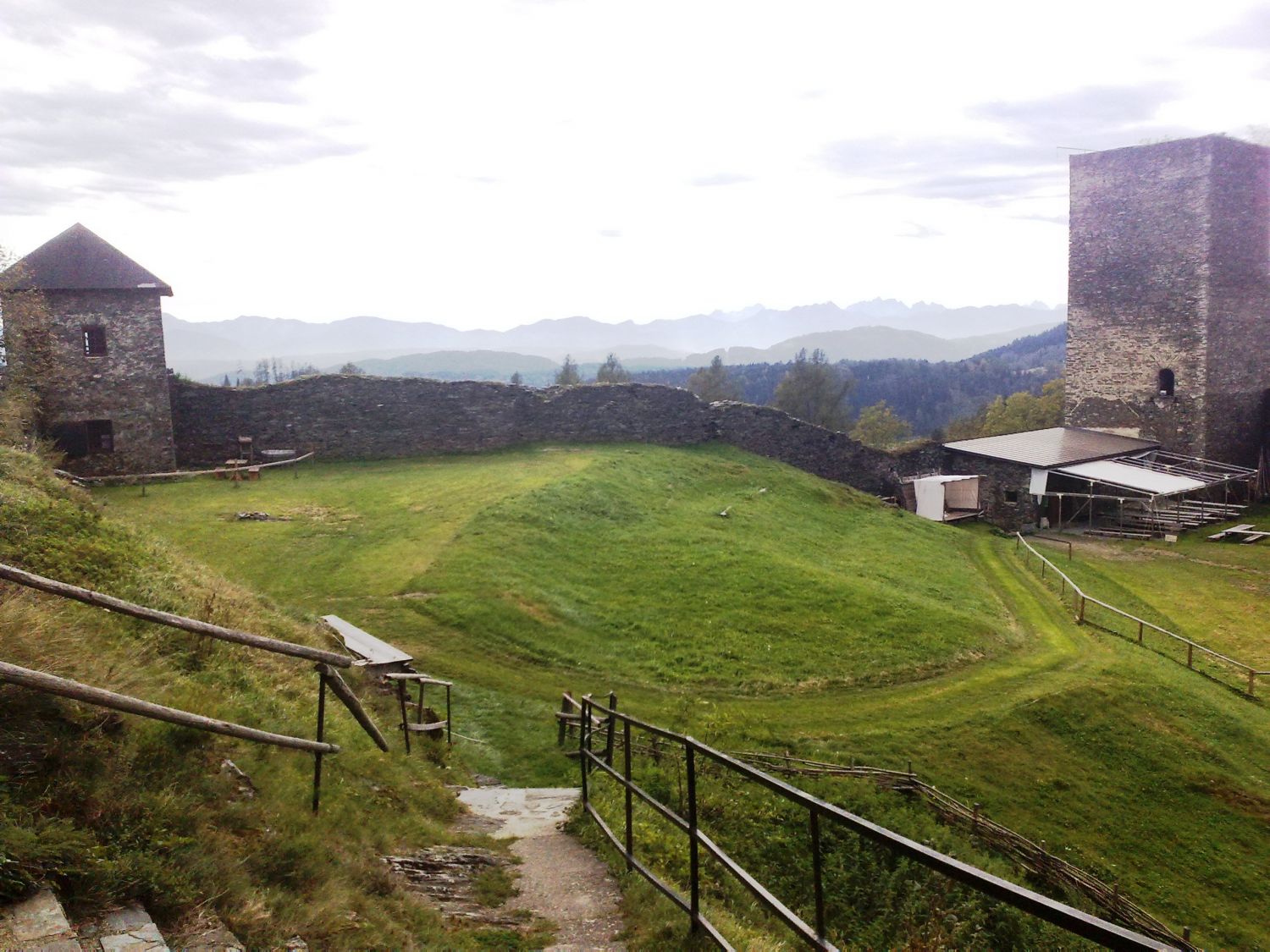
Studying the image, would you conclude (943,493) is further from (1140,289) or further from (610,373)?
(610,373)

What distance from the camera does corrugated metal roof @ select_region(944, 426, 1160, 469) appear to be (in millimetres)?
32875

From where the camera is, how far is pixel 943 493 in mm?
32188

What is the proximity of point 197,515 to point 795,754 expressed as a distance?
14.5 m

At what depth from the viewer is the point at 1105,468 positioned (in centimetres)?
3228

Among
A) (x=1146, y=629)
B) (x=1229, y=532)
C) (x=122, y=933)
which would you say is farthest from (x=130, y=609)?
(x=1229, y=532)

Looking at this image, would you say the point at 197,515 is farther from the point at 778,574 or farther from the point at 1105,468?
the point at 1105,468

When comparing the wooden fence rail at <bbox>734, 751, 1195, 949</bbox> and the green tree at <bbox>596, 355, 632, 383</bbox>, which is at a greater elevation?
the green tree at <bbox>596, 355, 632, 383</bbox>

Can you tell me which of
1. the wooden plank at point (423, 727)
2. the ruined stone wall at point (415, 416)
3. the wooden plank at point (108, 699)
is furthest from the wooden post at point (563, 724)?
the ruined stone wall at point (415, 416)

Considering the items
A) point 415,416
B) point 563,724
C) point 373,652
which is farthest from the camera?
point 415,416

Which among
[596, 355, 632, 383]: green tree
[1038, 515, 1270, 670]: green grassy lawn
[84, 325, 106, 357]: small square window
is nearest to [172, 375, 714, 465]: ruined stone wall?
[84, 325, 106, 357]: small square window

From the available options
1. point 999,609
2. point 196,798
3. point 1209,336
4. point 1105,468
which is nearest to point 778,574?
point 999,609

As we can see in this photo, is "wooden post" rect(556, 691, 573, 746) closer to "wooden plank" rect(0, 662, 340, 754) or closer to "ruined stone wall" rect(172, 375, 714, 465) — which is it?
"wooden plank" rect(0, 662, 340, 754)

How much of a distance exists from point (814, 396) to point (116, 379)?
2585 inches

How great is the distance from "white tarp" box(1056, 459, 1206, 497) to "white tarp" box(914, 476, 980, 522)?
2999mm
